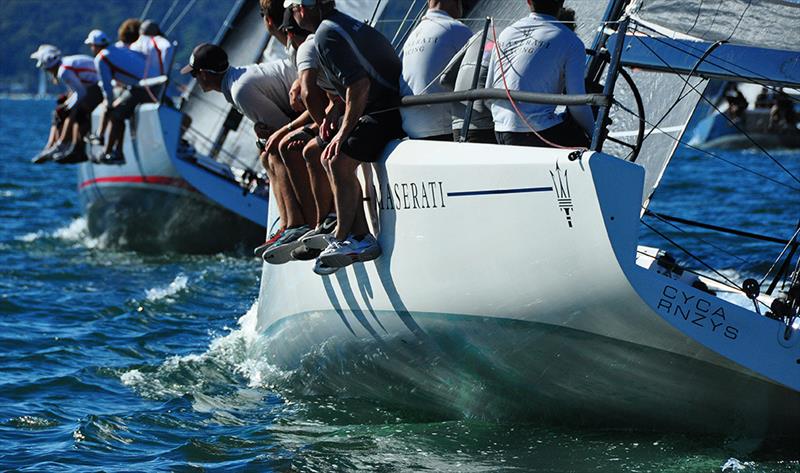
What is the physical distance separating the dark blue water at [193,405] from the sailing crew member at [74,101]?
175 centimetres

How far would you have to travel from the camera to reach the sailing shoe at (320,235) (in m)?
6.81

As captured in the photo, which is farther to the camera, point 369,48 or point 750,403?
point 369,48

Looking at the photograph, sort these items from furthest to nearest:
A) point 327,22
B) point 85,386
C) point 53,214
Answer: point 53,214
point 85,386
point 327,22

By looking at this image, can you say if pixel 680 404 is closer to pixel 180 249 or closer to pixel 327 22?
pixel 327 22

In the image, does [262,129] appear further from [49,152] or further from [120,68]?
[49,152]

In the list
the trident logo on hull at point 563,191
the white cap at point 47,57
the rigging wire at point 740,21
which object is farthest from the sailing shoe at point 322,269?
the white cap at point 47,57

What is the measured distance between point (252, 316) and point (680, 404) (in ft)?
14.7

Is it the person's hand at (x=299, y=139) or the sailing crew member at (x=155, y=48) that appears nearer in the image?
the person's hand at (x=299, y=139)

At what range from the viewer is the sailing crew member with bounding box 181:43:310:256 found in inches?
299

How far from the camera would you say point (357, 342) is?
697 cm

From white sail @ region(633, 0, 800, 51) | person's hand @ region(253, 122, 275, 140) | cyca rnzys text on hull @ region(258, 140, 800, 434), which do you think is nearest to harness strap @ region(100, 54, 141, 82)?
person's hand @ region(253, 122, 275, 140)

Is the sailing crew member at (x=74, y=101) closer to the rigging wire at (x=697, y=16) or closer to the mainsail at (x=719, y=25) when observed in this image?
the mainsail at (x=719, y=25)

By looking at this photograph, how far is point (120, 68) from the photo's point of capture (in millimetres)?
14719

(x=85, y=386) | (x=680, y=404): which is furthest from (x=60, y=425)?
(x=680, y=404)
